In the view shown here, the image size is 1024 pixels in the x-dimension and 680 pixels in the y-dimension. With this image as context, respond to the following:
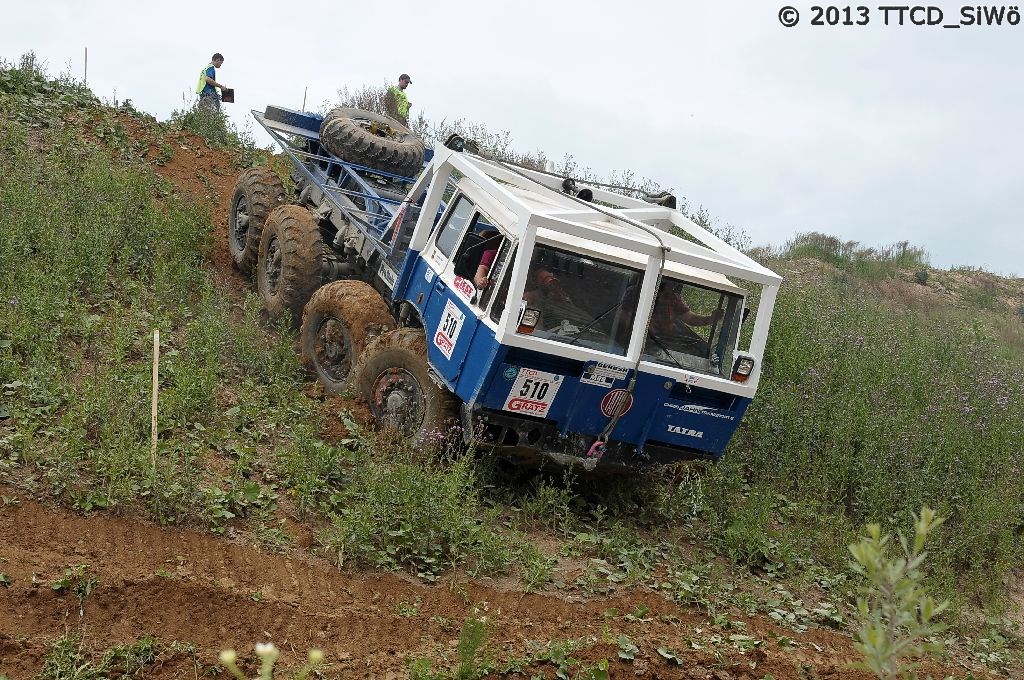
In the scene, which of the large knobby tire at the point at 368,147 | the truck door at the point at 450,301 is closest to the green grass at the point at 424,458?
the truck door at the point at 450,301

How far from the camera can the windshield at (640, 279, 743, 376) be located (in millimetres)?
7617

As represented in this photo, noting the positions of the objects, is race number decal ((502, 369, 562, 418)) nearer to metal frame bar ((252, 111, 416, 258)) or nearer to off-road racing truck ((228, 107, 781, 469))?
off-road racing truck ((228, 107, 781, 469))

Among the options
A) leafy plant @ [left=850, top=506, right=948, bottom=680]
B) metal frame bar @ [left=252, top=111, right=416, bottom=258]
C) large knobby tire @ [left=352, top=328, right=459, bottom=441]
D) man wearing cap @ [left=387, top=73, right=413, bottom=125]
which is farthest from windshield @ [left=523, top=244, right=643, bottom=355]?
man wearing cap @ [left=387, top=73, right=413, bottom=125]

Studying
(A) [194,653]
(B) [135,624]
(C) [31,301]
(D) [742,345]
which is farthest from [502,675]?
(C) [31,301]

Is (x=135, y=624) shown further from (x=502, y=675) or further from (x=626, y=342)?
(x=626, y=342)

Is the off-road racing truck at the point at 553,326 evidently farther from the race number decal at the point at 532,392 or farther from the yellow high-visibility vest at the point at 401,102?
the yellow high-visibility vest at the point at 401,102

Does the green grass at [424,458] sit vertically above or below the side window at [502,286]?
below

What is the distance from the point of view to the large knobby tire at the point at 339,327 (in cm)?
907

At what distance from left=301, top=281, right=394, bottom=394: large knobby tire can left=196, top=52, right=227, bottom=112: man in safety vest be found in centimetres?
798

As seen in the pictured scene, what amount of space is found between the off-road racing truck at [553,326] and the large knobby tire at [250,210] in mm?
2728

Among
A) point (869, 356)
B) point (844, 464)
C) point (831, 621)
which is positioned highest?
point (869, 356)

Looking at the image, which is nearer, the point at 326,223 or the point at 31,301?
the point at 31,301

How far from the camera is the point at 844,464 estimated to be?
9484 mm

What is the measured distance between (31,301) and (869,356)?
8.76 metres
